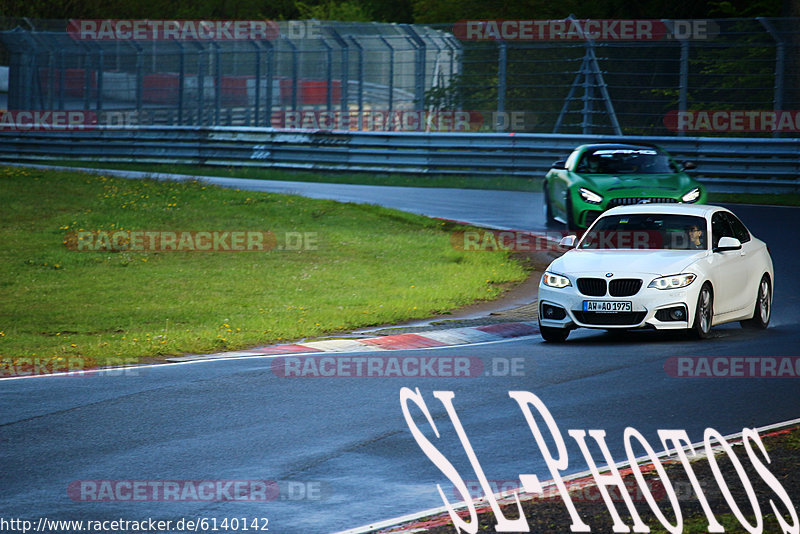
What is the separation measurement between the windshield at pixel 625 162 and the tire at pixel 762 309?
20.8 feet

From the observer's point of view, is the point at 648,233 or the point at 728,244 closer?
the point at 728,244

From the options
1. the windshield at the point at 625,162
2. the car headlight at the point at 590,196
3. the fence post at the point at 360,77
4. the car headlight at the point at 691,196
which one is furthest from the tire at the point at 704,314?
the fence post at the point at 360,77

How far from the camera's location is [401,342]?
497 inches

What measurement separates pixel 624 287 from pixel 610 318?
35 centimetres

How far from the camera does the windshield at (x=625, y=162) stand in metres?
19.7

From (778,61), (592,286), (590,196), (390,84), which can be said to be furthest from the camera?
(390,84)

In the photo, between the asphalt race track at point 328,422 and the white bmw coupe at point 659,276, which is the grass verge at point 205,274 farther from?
the white bmw coupe at point 659,276

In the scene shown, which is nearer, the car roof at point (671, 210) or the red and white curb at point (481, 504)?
the red and white curb at point (481, 504)

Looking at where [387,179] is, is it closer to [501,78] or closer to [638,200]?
[501,78]

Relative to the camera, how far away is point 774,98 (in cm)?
2716

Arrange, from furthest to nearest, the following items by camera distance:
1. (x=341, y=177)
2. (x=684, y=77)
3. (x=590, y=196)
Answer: (x=341, y=177), (x=684, y=77), (x=590, y=196)

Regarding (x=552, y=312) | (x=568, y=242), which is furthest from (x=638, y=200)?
(x=552, y=312)

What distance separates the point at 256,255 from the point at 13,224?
20.2 feet

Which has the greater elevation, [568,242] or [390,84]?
[390,84]
